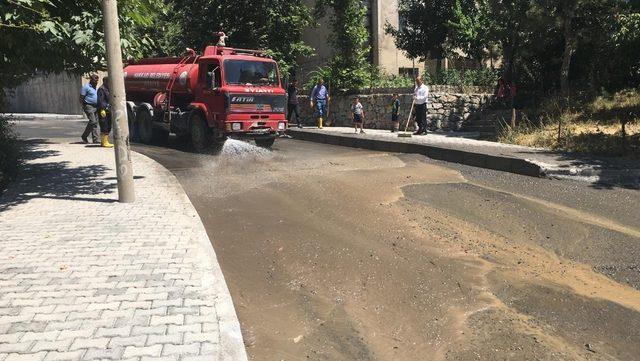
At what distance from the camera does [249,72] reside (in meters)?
13.3

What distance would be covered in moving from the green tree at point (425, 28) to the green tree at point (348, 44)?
3.42m

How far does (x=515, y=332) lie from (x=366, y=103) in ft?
52.4

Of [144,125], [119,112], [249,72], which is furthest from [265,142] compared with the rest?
[119,112]

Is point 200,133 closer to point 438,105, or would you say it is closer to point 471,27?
point 438,105

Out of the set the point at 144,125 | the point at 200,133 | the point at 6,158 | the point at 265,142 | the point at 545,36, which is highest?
the point at 545,36

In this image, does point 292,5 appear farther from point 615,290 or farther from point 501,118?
point 615,290

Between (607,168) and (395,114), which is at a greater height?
(395,114)

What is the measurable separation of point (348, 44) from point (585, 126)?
30.7ft

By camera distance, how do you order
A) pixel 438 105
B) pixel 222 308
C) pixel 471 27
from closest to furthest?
1. pixel 222 308
2. pixel 438 105
3. pixel 471 27

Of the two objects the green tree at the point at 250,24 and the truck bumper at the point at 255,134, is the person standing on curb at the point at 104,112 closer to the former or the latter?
Answer: the truck bumper at the point at 255,134

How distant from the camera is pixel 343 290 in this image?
453 cm

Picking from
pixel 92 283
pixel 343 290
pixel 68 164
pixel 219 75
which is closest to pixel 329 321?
pixel 343 290

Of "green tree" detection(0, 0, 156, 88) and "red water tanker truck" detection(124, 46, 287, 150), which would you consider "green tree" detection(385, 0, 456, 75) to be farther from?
"green tree" detection(0, 0, 156, 88)

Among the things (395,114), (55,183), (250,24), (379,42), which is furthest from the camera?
(379,42)
